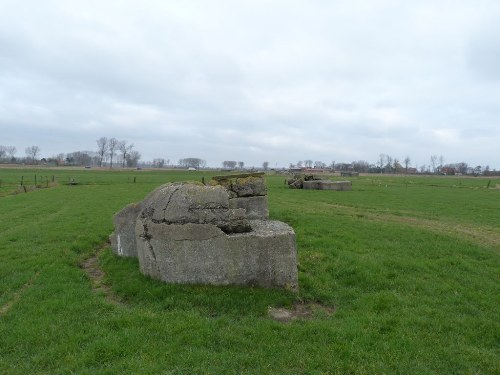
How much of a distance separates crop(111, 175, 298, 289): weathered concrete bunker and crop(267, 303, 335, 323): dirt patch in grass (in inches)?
25.5

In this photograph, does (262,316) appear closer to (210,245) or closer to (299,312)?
(299,312)

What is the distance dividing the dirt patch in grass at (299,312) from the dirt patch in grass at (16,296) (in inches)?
194

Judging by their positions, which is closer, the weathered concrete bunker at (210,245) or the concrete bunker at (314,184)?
the weathered concrete bunker at (210,245)

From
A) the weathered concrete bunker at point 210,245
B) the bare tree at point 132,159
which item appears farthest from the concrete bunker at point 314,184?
the bare tree at point 132,159

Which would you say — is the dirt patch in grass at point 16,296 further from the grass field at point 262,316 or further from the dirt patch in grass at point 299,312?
the dirt patch in grass at point 299,312

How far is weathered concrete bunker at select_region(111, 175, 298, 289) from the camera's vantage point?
26.8 ft

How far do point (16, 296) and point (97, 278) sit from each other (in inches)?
71.8

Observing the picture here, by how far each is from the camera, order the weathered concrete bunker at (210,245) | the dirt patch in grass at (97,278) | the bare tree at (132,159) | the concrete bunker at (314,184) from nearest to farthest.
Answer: the dirt patch in grass at (97,278) → the weathered concrete bunker at (210,245) → the concrete bunker at (314,184) → the bare tree at (132,159)

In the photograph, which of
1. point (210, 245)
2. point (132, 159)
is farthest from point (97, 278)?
point (132, 159)

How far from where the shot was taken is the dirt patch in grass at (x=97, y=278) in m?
8.03

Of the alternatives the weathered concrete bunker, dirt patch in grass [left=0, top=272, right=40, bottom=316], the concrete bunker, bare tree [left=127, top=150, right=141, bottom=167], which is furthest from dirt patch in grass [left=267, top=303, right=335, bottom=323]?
bare tree [left=127, top=150, right=141, bottom=167]

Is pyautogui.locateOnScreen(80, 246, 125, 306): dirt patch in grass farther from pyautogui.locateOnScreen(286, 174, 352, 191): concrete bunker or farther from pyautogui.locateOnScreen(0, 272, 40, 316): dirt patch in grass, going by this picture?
pyautogui.locateOnScreen(286, 174, 352, 191): concrete bunker

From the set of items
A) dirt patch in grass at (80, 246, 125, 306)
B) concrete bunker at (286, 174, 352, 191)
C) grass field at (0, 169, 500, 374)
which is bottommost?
dirt patch in grass at (80, 246, 125, 306)

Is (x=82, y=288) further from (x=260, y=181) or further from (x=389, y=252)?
(x=389, y=252)
